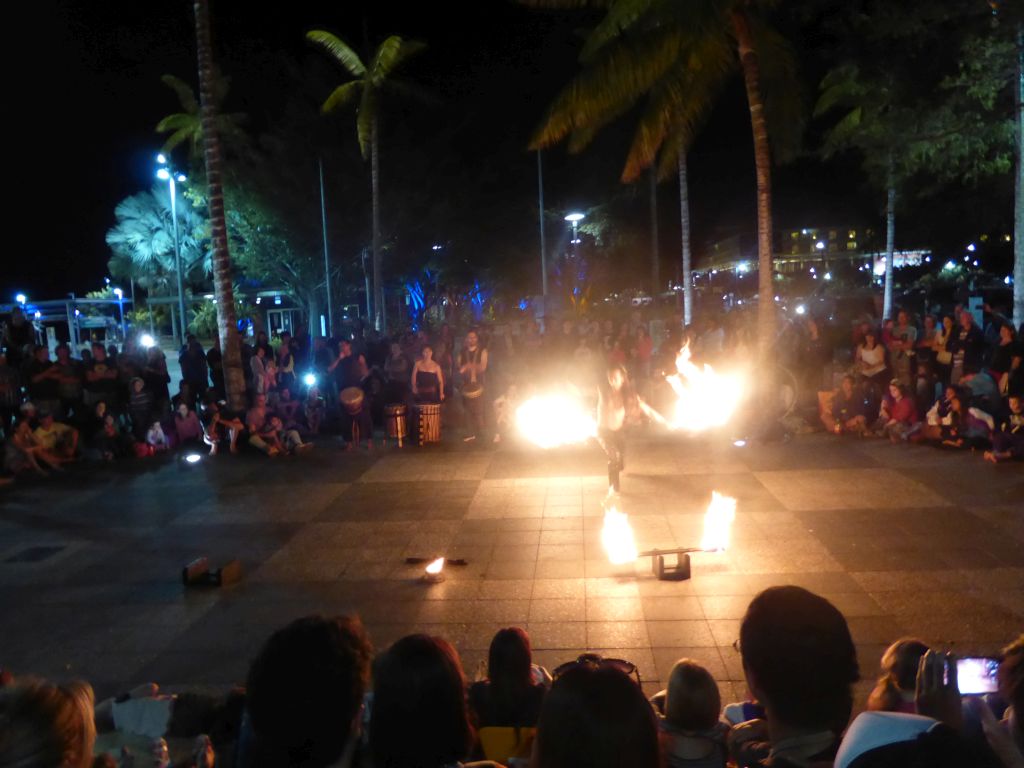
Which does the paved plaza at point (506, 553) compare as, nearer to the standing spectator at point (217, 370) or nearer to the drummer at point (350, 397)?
the drummer at point (350, 397)

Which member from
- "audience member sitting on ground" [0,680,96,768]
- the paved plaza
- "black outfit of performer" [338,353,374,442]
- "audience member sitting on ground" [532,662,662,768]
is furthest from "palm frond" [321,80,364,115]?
"audience member sitting on ground" [532,662,662,768]

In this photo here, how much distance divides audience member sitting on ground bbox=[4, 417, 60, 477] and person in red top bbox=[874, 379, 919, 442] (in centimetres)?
1260

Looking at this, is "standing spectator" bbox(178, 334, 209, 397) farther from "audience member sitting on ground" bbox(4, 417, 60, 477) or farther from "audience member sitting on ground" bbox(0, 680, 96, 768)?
"audience member sitting on ground" bbox(0, 680, 96, 768)

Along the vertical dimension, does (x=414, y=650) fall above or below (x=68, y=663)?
above

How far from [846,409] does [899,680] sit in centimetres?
1100

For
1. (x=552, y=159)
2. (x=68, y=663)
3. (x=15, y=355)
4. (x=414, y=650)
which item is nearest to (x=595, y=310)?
(x=552, y=159)

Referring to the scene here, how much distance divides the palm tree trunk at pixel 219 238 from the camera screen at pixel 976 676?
13.4 meters

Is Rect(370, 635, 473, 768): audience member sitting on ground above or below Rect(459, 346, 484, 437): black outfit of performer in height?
below

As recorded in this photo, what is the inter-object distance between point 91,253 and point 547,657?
5324 cm

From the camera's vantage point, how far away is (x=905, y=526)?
28.8ft

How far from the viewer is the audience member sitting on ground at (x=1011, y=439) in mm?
11289

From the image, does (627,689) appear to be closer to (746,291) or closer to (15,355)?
(15,355)

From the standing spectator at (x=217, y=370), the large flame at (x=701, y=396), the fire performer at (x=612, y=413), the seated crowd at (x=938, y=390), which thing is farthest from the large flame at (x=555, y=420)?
the standing spectator at (x=217, y=370)

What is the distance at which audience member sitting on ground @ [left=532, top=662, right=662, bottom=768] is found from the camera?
219 cm
